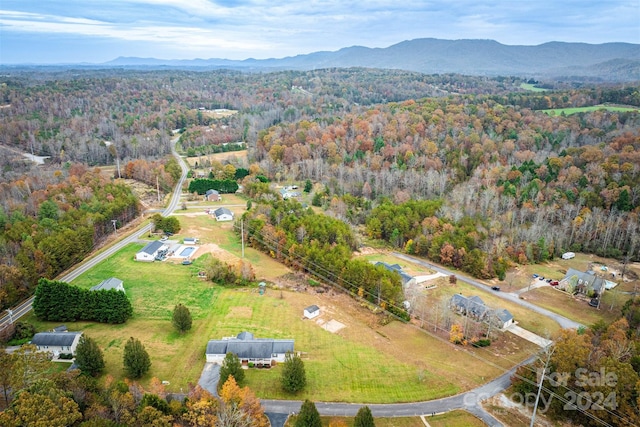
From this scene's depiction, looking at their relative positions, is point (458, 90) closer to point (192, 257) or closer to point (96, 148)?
point (96, 148)

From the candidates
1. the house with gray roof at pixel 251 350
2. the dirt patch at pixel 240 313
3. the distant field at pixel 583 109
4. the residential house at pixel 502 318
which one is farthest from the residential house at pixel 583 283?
the distant field at pixel 583 109

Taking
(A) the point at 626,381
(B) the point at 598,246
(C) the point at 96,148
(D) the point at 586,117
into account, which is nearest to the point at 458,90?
(D) the point at 586,117

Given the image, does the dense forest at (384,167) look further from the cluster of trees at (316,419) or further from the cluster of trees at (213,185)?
the cluster of trees at (316,419)

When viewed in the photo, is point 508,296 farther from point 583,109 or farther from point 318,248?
point 583,109

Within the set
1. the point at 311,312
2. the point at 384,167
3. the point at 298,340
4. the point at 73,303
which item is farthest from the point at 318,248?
the point at 384,167

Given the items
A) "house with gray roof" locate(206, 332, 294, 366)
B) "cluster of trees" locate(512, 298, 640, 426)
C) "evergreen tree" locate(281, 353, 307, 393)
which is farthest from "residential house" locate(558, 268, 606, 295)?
"evergreen tree" locate(281, 353, 307, 393)

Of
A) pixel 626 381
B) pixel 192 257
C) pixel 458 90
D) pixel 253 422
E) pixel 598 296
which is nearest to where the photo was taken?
pixel 253 422
